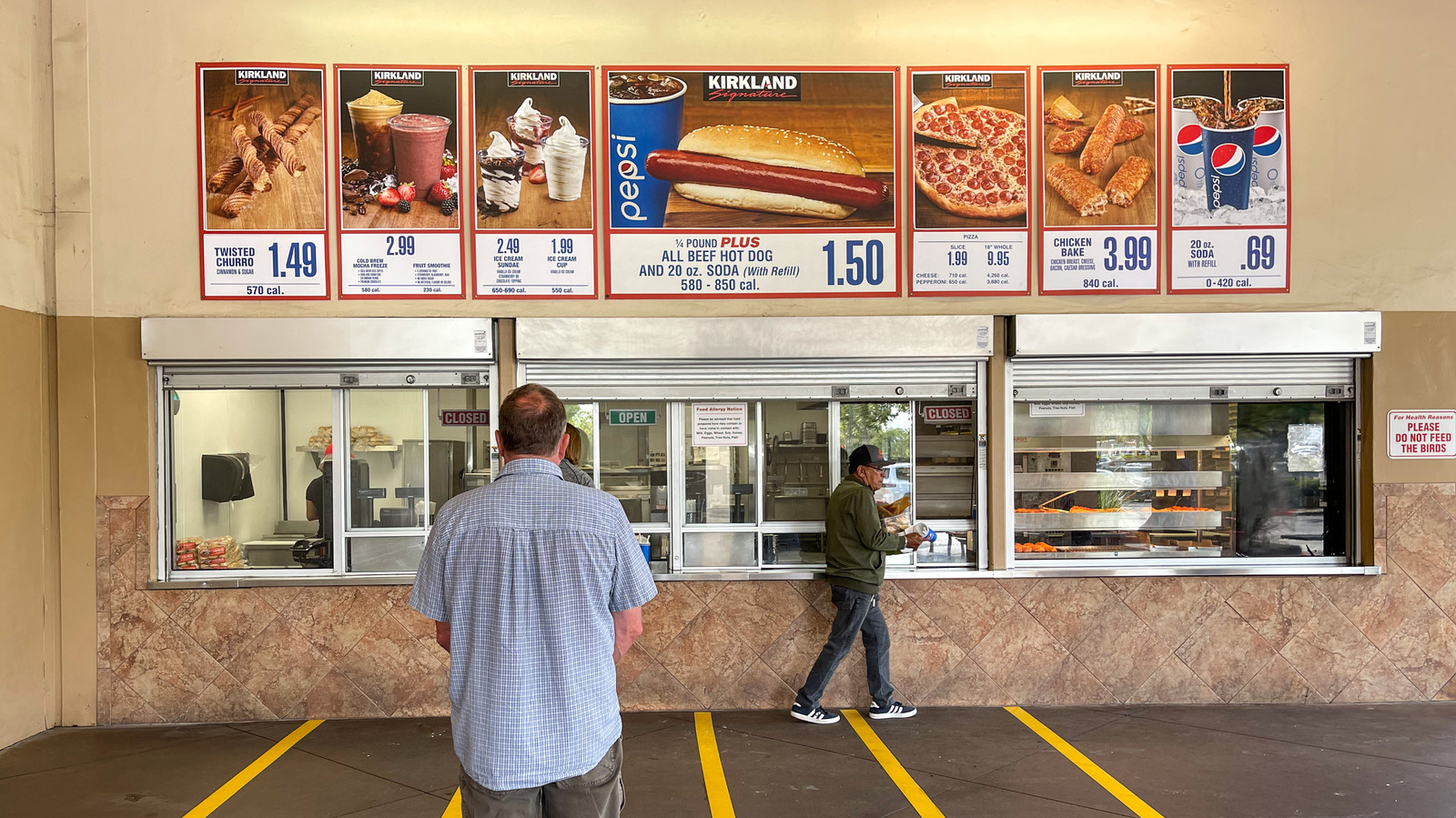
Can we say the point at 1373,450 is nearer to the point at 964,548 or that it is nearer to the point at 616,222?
the point at 964,548

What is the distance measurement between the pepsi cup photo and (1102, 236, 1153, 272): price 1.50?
0.29m

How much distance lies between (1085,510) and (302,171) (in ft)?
20.2

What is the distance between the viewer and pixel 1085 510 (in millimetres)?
6969

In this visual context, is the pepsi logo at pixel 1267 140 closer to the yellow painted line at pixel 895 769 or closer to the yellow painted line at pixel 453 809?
the yellow painted line at pixel 895 769

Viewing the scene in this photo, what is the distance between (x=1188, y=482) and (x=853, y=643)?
9.50 ft

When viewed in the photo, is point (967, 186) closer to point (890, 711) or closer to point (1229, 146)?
point (1229, 146)

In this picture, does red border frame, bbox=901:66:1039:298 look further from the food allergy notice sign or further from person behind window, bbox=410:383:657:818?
person behind window, bbox=410:383:657:818

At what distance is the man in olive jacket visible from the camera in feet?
20.2

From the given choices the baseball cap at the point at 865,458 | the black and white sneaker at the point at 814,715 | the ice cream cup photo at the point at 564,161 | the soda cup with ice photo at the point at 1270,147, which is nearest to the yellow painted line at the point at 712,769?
the black and white sneaker at the point at 814,715

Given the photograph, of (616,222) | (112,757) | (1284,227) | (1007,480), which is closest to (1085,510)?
(1007,480)

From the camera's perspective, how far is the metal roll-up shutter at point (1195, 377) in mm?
6727
